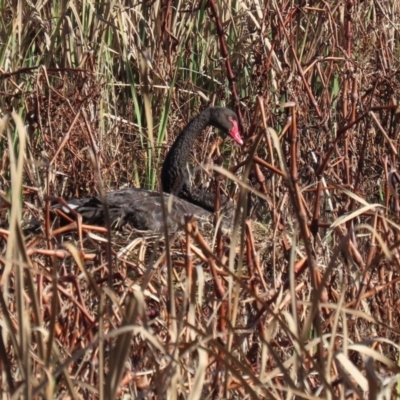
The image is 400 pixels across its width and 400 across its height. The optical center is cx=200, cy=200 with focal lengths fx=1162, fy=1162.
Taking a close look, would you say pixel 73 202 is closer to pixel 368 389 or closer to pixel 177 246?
pixel 177 246

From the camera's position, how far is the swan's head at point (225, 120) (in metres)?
6.12

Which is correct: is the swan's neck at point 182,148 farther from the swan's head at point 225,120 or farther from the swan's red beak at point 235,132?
the swan's red beak at point 235,132

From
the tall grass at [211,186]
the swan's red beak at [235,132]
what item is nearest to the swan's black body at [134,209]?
the tall grass at [211,186]

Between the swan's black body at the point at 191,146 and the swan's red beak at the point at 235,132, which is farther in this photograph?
the swan's black body at the point at 191,146

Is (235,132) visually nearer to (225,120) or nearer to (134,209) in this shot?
(225,120)

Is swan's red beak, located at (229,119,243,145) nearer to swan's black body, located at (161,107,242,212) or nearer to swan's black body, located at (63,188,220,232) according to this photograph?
swan's black body, located at (161,107,242,212)

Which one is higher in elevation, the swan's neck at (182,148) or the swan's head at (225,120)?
the swan's head at (225,120)

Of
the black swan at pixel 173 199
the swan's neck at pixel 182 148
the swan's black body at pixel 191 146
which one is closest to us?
the black swan at pixel 173 199

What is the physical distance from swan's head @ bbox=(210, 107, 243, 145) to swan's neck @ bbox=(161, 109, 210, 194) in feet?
0.22

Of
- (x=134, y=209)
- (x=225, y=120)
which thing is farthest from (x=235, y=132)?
(x=134, y=209)

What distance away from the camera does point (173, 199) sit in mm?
5160

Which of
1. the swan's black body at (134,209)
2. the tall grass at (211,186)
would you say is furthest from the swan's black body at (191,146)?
the swan's black body at (134,209)

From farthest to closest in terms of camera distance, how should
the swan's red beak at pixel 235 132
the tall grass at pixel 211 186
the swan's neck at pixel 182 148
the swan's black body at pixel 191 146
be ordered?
the swan's neck at pixel 182 148
the swan's black body at pixel 191 146
the swan's red beak at pixel 235 132
the tall grass at pixel 211 186

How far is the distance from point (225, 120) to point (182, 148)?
372 mm
